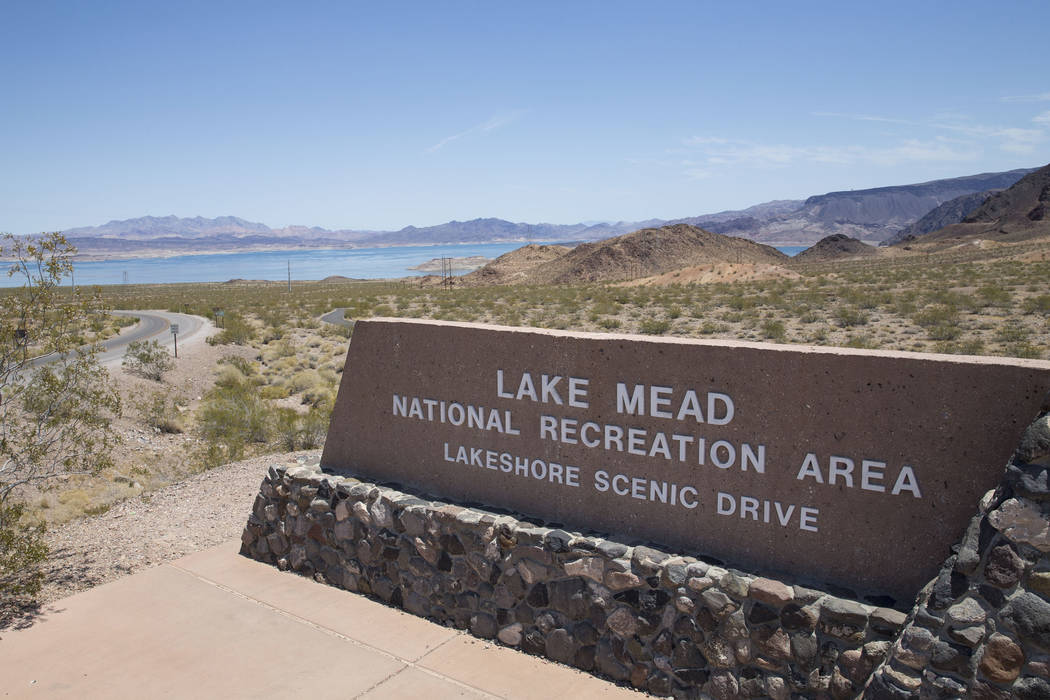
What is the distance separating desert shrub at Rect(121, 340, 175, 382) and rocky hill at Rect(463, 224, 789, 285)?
5883 cm

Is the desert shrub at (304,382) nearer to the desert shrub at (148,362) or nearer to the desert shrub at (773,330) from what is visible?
the desert shrub at (148,362)

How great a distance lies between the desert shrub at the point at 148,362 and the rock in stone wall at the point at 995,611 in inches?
769

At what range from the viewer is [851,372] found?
3998 mm

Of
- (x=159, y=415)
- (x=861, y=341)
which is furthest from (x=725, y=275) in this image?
(x=159, y=415)

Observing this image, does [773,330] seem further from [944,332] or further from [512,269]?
[512,269]

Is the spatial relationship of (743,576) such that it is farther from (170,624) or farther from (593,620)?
(170,624)

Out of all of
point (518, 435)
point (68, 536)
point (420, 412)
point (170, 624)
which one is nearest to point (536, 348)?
point (518, 435)

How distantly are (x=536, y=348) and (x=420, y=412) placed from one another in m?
1.28

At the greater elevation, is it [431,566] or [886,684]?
[886,684]

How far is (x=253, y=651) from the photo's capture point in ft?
16.8

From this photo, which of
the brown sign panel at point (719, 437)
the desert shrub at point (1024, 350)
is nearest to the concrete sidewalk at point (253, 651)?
the brown sign panel at point (719, 437)

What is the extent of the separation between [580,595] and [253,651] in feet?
7.60

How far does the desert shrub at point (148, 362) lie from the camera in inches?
757

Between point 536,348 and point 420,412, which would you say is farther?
point 420,412
